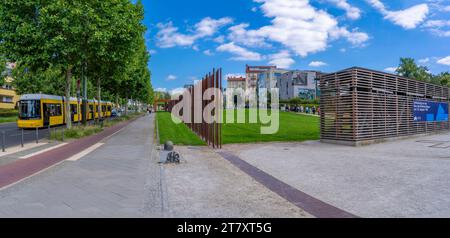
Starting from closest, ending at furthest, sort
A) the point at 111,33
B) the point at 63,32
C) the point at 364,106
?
1. the point at 364,106
2. the point at 63,32
3. the point at 111,33

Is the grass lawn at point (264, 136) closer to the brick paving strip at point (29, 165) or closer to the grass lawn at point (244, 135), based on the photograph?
the grass lawn at point (244, 135)

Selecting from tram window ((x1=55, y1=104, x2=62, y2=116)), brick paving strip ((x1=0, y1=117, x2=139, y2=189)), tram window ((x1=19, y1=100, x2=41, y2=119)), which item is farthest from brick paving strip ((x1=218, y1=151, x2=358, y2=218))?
tram window ((x1=55, y1=104, x2=62, y2=116))

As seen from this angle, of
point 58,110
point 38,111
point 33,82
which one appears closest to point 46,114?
point 38,111

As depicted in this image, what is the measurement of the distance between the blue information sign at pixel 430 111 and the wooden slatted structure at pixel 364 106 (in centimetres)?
107

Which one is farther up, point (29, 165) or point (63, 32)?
point (63, 32)

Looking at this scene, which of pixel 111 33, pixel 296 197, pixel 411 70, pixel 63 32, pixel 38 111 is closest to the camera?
pixel 296 197

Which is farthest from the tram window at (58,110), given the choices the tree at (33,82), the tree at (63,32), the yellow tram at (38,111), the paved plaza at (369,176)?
the paved plaza at (369,176)

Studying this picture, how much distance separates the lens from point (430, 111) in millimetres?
22578

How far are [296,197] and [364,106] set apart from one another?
11.4 metres

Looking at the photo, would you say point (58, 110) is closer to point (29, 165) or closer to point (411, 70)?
point (29, 165)

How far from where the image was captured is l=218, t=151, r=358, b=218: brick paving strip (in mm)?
5746

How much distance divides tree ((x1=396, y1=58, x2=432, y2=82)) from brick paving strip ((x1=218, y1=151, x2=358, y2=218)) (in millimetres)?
70364
